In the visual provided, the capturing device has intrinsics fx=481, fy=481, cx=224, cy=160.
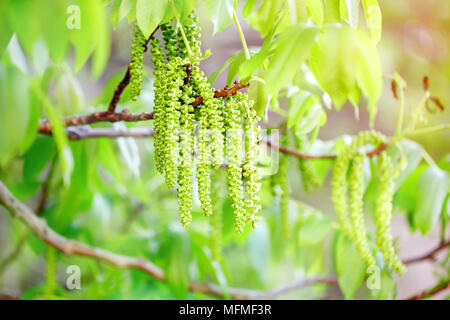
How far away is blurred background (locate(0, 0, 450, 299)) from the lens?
41.6 inches

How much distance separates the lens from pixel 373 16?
0.61 meters

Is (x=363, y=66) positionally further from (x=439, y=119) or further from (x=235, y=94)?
(x=439, y=119)

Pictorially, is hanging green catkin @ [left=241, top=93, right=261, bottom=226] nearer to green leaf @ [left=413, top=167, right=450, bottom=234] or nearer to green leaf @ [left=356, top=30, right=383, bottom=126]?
green leaf @ [left=356, top=30, right=383, bottom=126]

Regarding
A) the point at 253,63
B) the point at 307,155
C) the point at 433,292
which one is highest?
the point at 253,63

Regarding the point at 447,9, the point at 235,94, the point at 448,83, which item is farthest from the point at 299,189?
the point at 235,94

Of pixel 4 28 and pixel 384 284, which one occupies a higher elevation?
pixel 4 28

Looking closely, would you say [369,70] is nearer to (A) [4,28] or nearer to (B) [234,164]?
(B) [234,164]

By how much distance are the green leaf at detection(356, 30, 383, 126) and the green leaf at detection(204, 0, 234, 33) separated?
152 mm

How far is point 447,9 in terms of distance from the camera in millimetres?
1659

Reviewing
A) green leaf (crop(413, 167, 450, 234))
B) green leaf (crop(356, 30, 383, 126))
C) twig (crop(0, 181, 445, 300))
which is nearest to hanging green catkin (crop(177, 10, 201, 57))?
green leaf (crop(356, 30, 383, 126))

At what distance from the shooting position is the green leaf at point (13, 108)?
1.75 ft

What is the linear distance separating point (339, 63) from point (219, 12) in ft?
0.51

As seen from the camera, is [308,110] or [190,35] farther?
[308,110]

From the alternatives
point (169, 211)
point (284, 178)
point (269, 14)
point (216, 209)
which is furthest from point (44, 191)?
point (269, 14)
